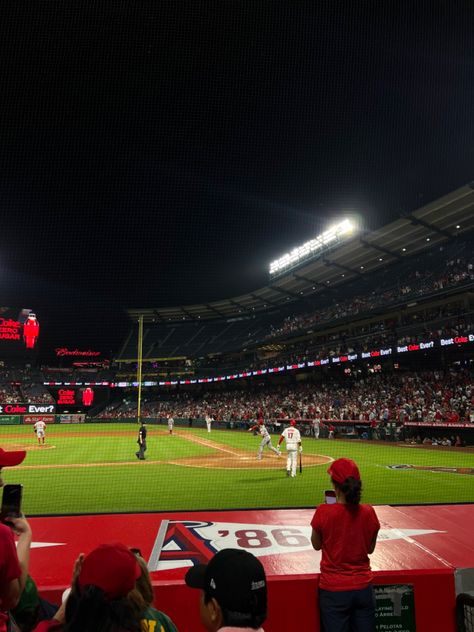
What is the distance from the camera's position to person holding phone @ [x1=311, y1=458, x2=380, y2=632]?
3318mm

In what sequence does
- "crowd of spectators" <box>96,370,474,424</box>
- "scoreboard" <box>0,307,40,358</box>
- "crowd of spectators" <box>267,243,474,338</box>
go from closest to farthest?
"crowd of spectators" <box>96,370,474,424</box>, "crowd of spectators" <box>267,243,474,338</box>, "scoreboard" <box>0,307,40,358</box>

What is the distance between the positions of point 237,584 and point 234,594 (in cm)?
4

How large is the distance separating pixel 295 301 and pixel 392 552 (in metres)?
49.3

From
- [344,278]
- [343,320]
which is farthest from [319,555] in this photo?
[344,278]

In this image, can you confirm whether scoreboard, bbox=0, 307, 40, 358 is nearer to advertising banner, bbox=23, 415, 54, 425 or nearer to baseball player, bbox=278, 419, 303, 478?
advertising banner, bbox=23, 415, 54, 425

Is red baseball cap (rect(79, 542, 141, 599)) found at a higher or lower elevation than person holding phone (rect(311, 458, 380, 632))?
higher

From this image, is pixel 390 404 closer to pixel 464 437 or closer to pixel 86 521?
pixel 464 437

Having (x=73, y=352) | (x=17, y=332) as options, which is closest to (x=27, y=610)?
(x=17, y=332)

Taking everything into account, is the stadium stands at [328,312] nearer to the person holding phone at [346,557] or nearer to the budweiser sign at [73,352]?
the budweiser sign at [73,352]

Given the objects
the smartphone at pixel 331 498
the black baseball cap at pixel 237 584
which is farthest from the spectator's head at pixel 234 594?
the smartphone at pixel 331 498

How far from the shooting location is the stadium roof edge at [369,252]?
28031 mm

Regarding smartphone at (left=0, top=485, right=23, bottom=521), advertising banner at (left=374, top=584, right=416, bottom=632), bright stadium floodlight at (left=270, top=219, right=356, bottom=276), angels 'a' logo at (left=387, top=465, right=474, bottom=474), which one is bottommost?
angels 'a' logo at (left=387, top=465, right=474, bottom=474)

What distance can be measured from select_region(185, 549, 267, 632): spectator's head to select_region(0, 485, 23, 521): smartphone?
1.40 metres

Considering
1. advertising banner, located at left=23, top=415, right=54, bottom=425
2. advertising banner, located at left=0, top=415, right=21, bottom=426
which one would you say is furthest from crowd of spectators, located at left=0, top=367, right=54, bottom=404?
advertising banner, located at left=0, top=415, right=21, bottom=426
